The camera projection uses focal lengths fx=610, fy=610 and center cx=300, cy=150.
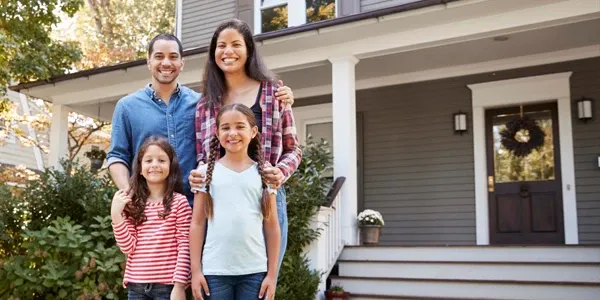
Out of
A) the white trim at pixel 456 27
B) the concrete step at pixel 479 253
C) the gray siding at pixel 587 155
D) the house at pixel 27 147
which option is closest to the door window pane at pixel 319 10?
the white trim at pixel 456 27

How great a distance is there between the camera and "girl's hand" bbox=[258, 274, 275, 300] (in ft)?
5.91

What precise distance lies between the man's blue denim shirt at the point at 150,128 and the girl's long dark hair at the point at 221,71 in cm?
15

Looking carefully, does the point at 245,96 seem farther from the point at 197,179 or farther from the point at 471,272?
the point at 471,272

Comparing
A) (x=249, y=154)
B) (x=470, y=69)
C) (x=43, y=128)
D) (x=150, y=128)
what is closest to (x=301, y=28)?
(x=470, y=69)

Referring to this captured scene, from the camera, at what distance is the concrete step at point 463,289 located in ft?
17.1

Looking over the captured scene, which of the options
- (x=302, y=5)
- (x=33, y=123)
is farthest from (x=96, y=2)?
(x=302, y=5)

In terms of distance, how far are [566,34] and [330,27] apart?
2.62 meters

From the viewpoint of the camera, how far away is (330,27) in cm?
672

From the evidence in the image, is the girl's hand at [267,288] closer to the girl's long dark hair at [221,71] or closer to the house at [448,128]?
the girl's long dark hair at [221,71]

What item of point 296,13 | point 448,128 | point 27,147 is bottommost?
point 448,128

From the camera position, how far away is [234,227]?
180 centimetres

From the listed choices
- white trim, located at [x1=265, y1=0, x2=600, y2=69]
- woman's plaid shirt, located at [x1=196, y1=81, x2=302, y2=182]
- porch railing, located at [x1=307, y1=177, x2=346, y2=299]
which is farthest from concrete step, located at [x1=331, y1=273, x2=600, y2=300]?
woman's plaid shirt, located at [x1=196, y1=81, x2=302, y2=182]

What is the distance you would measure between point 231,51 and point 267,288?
29.8 inches

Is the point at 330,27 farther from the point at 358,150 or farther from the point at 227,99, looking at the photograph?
the point at 227,99
